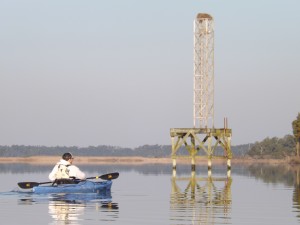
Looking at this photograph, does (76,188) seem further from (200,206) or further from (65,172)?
(200,206)

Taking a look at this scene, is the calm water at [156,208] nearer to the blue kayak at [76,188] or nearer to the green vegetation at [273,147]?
the blue kayak at [76,188]

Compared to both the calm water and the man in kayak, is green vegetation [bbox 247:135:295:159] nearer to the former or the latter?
the calm water

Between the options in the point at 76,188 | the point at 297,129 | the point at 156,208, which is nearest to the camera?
the point at 156,208

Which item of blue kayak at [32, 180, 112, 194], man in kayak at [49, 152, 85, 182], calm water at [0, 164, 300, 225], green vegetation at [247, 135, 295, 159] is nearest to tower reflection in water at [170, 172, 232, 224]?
calm water at [0, 164, 300, 225]

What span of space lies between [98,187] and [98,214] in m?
8.23

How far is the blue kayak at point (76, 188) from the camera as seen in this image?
112ft

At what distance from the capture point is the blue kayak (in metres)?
34.3

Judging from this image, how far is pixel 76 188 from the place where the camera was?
Result: 3428cm

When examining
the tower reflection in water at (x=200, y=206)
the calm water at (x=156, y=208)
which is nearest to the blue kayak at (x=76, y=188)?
the calm water at (x=156, y=208)

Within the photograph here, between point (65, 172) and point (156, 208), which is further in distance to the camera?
point (65, 172)

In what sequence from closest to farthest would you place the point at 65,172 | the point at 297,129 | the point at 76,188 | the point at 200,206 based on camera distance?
1. the point at 200,206
2. the point at 76,188
3. the point at 65,172
4. the point at 297,129

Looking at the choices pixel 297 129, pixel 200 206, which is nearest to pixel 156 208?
pixel 200 206

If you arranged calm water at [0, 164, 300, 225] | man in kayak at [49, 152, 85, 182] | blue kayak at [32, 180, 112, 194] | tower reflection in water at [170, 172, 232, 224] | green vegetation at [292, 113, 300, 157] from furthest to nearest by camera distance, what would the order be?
green vegetation at [292, 113, 300, 157], man in kayak at [49, 152, 85, 182], blue kayak at [32, 180, 112, 194], tower reflection in water at [170, 172, 232, 224], calm water at [0, 164, 300, 225]

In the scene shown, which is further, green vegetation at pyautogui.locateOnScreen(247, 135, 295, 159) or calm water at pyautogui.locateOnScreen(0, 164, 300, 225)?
green vegetation at pyautogui.locateOnScreen(247, 135, 295, 159)
